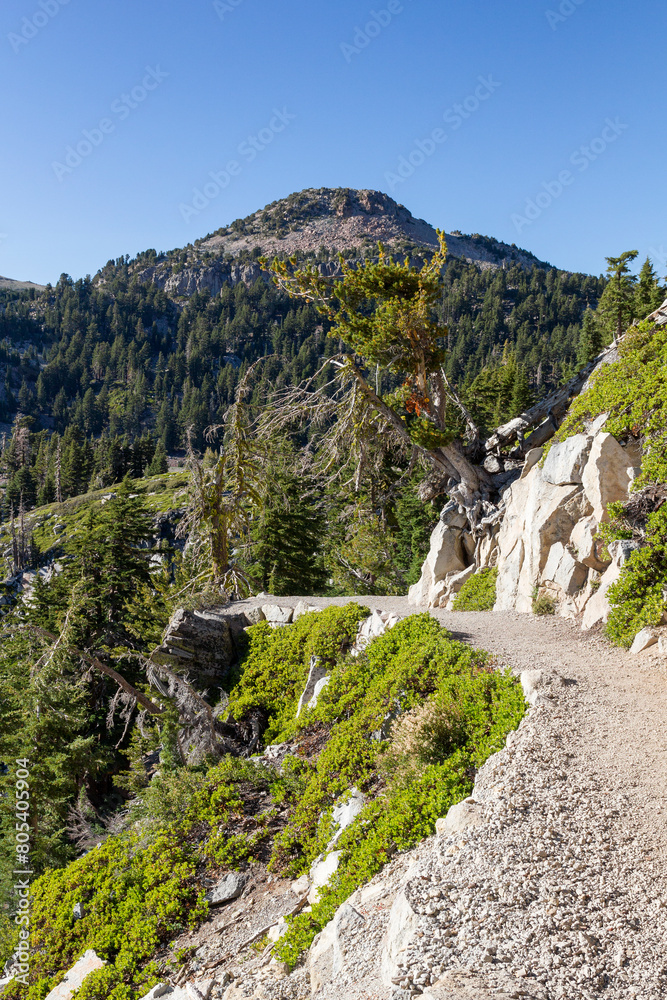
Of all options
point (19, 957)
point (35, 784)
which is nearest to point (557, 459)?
point (19, 957)

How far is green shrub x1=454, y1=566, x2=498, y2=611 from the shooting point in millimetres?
16812

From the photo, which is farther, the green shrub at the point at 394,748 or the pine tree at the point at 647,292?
the pine tree at the point at 647,292

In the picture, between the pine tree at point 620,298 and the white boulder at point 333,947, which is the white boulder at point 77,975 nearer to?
the white boulder at point 333,947

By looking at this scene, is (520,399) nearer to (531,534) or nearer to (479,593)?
(479,593)

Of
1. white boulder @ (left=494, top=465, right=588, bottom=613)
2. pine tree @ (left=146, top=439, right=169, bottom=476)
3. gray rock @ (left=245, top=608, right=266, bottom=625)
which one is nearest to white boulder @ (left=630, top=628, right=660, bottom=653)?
white boulder @ (left=494, top=465, right=588, bottom=613)

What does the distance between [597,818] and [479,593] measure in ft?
35.4

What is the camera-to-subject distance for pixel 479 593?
17.4 metres

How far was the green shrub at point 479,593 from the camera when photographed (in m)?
16.8

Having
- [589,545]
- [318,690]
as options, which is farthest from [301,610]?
[589,545]

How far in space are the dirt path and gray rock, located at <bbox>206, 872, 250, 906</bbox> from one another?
4407 mm

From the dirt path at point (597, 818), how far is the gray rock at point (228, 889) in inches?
174

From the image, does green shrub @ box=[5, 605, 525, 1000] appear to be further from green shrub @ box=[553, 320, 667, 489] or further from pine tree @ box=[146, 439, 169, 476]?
pine tree @ box=[146, 439, 169, 476]

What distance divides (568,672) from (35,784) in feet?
50.6

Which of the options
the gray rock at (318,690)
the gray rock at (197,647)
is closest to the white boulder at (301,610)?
the gray rock at (197,647)
